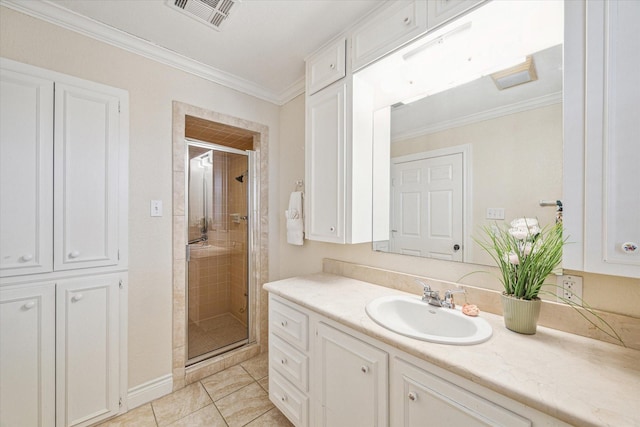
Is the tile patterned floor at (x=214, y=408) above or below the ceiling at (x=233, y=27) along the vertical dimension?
below

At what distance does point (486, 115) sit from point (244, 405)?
7.55ft

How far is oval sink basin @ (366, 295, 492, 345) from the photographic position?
969 mm

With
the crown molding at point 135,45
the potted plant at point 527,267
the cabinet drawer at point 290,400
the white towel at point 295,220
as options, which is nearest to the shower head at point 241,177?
the white towel at point 295,220

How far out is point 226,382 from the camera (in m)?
1.97

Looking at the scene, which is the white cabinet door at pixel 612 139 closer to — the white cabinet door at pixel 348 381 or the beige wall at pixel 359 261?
the beige wall at pixel 359 261

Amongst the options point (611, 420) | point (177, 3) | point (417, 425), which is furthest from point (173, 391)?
point (177, 3)

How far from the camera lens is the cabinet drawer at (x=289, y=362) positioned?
138cm

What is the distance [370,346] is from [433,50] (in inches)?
59.1

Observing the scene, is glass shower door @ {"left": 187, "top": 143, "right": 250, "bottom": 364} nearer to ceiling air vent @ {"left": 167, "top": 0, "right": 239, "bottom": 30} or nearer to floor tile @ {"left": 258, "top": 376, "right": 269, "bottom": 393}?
floor tile @ {"left": 258, "top": 376, "right": 269, "bottom": 393}

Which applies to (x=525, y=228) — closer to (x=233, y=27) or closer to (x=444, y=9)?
(x=444, y=9)

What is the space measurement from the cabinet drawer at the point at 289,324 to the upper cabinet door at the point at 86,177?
3.57 ft

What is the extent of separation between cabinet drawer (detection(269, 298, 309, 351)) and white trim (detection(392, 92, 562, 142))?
1.25m

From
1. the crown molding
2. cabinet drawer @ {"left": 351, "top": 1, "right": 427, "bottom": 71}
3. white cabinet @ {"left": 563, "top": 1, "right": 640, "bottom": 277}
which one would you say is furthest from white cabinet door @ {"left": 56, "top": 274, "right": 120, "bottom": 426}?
white cabinet @ {"left": 563, "top": 1, "right": 640, "bottom": 277}

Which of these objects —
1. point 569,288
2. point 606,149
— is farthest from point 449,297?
point 606,149
